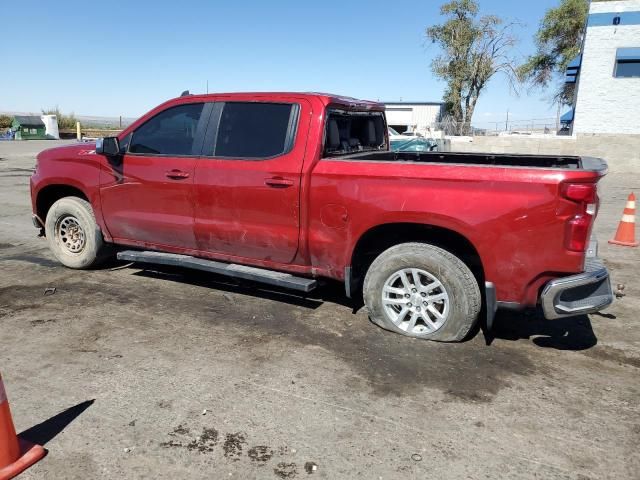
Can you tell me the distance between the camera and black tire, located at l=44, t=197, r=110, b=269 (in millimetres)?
5434

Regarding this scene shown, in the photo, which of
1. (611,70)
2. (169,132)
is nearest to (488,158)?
(169,132)

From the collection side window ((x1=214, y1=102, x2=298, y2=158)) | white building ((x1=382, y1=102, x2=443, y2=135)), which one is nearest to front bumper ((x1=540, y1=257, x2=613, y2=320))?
side window ((x1=214, y1=102, x2=298, y2=158))

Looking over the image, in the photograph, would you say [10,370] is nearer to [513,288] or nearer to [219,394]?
[219,394]

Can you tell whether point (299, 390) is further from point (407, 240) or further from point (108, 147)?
point (108, 147)

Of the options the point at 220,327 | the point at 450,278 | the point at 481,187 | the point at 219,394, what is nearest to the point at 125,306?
the point at 220,327

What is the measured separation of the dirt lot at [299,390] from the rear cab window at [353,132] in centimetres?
150

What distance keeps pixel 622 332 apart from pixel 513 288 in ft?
4.77

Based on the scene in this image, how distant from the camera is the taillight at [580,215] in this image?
3.20 meters

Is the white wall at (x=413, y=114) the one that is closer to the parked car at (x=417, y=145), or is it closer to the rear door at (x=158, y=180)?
the parked car at (x=417, y=145)

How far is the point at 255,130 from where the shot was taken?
4.47 metres

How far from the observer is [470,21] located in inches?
1553

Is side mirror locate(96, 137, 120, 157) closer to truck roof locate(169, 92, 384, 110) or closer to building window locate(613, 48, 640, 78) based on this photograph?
truck roof locate(169, 92, 384, 110)

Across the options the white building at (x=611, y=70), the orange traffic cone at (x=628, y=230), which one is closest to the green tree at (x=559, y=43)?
the white building at (x=611, y=70)

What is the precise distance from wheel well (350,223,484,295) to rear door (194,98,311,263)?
572 millimetres
